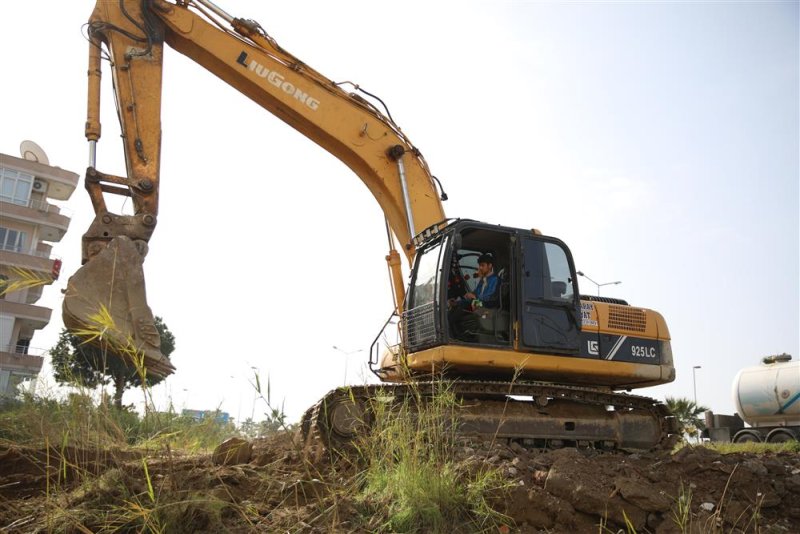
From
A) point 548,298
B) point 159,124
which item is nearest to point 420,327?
point 548,298

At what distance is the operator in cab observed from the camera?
7.84m

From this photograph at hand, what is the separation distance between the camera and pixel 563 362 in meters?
8.16

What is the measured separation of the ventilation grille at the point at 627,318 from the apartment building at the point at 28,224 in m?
32.6

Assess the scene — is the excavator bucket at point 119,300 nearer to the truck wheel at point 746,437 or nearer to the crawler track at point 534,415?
the crawler track at point 534,415

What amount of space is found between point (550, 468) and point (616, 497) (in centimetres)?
65

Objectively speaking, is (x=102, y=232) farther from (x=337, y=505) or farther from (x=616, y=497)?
(x=616, y=497)

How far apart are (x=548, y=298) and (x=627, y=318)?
158 centimetres

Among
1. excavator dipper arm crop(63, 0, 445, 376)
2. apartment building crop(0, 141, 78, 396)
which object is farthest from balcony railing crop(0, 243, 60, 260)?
excavator dipper arm crop(63, 0, 445, 376)

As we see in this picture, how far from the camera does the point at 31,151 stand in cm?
3834

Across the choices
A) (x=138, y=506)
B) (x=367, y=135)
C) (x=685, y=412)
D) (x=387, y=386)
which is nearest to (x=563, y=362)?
(x=387, y=386)

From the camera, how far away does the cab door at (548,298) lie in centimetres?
795

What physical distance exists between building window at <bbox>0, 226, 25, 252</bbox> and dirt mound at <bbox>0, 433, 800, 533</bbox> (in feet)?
119

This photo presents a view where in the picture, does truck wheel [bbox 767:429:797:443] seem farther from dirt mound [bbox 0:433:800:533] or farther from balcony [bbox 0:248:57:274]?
balcony [bbox 0:248:57:274]

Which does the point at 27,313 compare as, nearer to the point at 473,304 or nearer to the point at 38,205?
the point at 38,205
